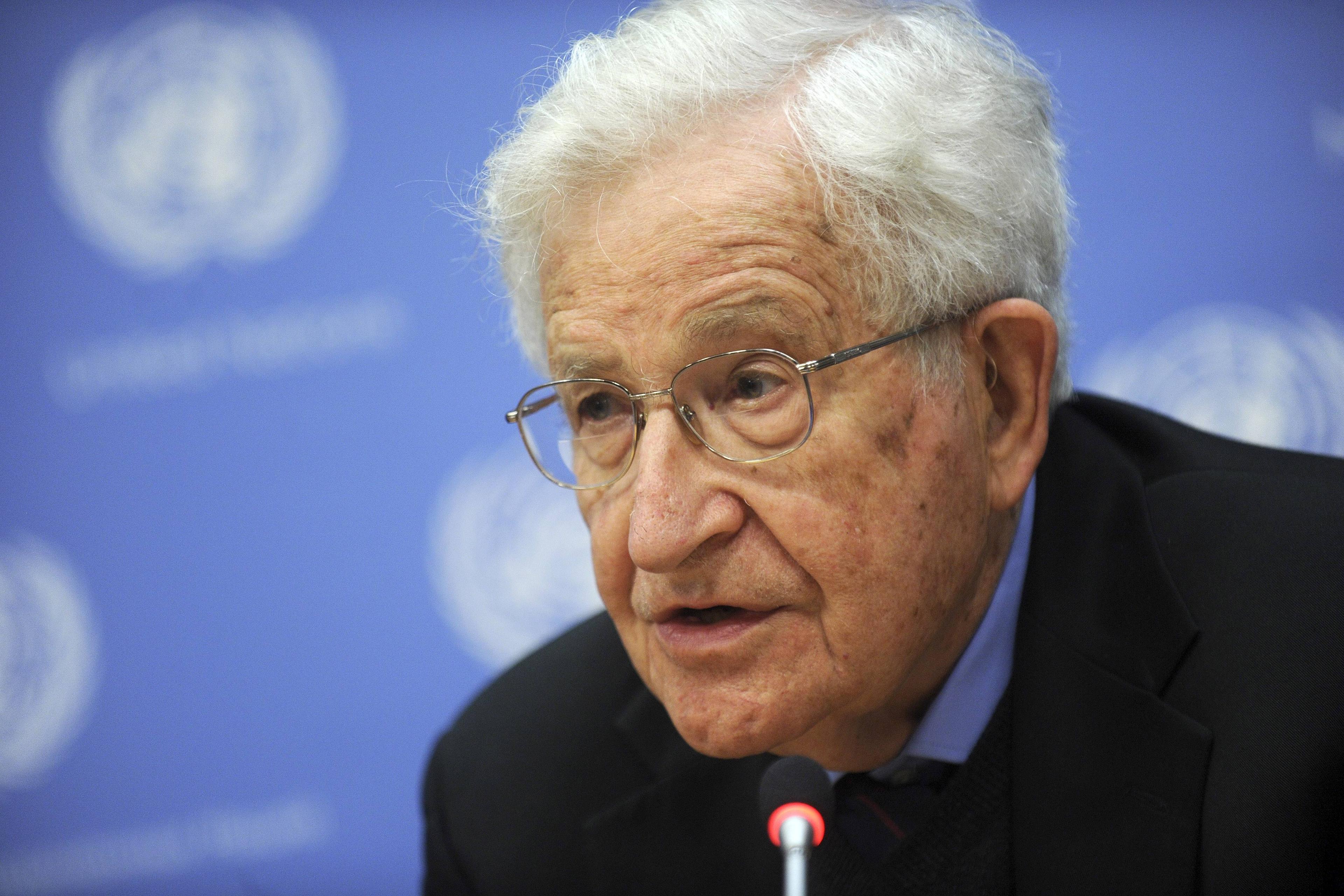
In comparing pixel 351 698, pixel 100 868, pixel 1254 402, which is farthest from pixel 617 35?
pixel 100 868

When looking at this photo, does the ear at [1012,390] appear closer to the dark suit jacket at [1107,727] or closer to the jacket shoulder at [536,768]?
the dark suit jacket at [1107,727]

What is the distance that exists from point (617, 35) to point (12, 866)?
2.63m

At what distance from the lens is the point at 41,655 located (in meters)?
2.62

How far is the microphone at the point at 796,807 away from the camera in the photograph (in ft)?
3.12

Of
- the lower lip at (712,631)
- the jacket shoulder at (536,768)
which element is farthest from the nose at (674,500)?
the jacket shoulder at (536,768)

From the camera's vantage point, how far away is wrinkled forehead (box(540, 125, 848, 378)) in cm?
122

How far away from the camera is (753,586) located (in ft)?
4.10

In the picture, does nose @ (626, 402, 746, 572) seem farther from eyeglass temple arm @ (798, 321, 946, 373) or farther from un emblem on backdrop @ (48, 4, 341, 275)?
un emblem on backdrop @ (48, 4, 341, 275)

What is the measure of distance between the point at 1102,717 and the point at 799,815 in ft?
1.93

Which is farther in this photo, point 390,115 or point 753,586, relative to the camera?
point 390,115

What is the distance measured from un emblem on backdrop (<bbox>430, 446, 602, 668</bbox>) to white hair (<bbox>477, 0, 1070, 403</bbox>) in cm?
117

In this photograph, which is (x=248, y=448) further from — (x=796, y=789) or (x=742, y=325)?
(x=796, y=789)

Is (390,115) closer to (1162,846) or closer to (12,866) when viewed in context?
(12,866)

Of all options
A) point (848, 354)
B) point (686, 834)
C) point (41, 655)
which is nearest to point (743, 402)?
point (848, 354)
